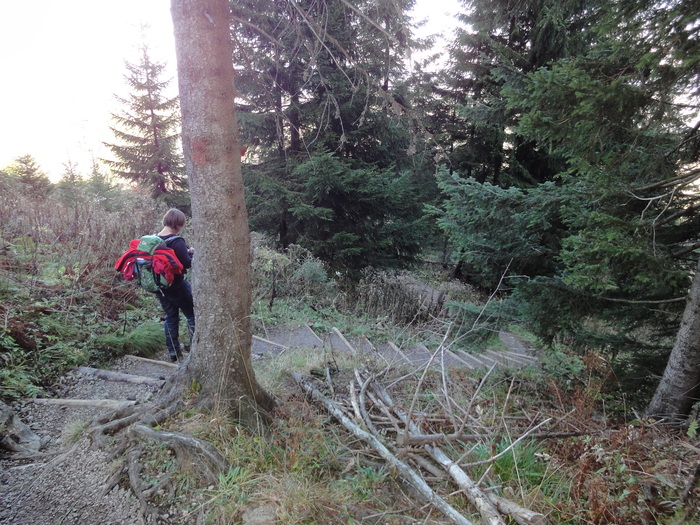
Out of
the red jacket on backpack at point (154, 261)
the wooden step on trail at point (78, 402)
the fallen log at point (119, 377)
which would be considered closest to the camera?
the wooden step on trail at point (78, 402)

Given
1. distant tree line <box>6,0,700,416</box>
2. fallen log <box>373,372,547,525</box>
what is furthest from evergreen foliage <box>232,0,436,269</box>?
fallen log <box>373,372,547,525</box>

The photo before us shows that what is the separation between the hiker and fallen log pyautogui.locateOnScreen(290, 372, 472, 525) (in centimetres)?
182

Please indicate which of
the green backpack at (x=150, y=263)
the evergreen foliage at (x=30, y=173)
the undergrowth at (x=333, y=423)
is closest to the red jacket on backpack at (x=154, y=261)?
the green backpack at (x=150, y=263)

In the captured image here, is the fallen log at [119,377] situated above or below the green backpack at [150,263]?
below

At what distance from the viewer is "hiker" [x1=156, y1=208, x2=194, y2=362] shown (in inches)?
167

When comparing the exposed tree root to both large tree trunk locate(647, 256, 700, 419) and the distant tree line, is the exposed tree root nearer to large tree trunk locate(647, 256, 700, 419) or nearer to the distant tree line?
the distant tree line

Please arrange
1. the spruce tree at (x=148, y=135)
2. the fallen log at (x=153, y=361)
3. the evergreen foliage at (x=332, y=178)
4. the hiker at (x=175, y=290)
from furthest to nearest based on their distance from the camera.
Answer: the spruce tree at (x=148, y=135) → the evergreen foliage at (x=332, y=178) → the fallen log at (x=153, y=361) → the hiker at (x=175, y=290)

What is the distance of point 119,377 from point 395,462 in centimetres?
333

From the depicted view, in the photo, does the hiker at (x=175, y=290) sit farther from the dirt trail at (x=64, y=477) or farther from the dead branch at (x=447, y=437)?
the dead branch at (x=447, y=437)

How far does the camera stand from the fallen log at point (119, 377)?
3.85m

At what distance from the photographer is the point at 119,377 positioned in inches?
154

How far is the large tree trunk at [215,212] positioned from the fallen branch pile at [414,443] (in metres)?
0.84

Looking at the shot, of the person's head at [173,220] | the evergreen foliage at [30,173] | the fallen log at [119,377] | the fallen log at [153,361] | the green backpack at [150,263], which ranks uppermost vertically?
the evergreen foliage at [30,173]

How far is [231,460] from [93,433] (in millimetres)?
1252
